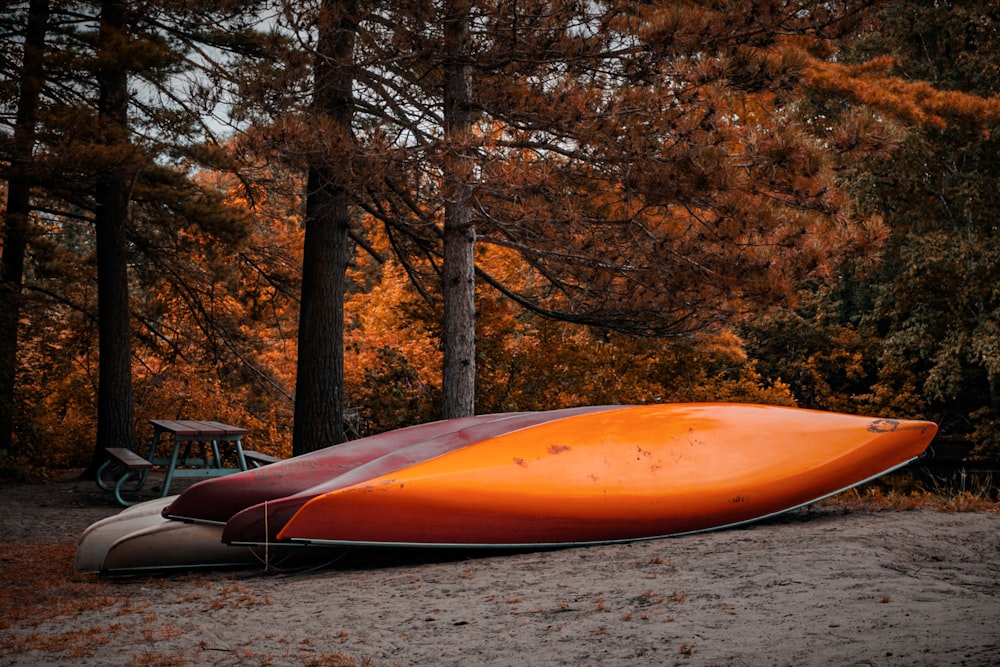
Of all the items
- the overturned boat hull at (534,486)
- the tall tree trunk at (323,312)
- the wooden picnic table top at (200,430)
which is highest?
the tall tree trunk at (323,312)

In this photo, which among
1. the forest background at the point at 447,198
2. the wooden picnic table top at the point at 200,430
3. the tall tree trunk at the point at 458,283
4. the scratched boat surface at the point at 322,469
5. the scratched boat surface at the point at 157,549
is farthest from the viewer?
the tall tree trunk at the point at 458,283

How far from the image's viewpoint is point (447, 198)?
21.9 ft

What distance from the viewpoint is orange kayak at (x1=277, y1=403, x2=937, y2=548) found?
4578mm

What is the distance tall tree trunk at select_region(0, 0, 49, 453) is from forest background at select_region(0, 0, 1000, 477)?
4cm

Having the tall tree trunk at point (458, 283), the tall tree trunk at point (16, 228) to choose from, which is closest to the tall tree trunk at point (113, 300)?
the tall tree trunk at point (16, 228)

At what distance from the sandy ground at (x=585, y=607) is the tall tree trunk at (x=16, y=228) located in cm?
583

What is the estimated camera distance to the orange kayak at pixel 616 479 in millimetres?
4578

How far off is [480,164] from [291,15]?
1.88 metres

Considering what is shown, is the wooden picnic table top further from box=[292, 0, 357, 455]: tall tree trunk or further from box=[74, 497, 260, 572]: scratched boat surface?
box=[74, 497, 260, 572]: scratched boat surface

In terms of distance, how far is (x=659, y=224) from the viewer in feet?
24.3

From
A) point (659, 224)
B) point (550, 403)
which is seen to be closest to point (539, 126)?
point (659, 224)

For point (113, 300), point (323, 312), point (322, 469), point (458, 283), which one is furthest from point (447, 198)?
point (113, 300)

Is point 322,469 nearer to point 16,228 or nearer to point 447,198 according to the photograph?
point 447,198

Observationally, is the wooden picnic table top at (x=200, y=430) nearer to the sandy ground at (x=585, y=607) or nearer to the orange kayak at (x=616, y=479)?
the sandy ground at (x=585, y=607)
